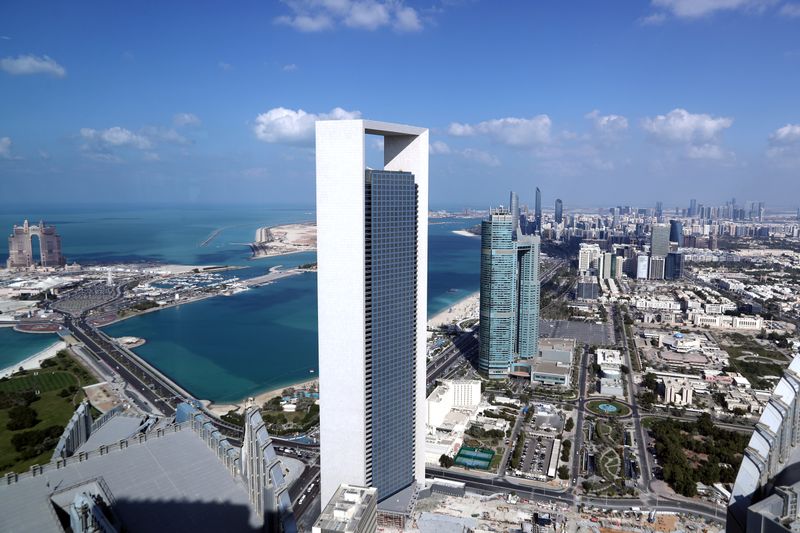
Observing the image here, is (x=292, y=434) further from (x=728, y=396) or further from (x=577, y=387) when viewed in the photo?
(x=728, y=396)

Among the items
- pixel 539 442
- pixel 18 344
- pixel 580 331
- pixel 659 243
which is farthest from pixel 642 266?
pixel 18 344

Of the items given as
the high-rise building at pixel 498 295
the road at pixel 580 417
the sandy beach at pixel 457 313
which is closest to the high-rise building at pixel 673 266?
the sandy beach at pixel 457 313

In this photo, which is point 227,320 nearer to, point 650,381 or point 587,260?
point 650,381

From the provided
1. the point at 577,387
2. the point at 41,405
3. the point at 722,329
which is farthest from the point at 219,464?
the point at 722,329

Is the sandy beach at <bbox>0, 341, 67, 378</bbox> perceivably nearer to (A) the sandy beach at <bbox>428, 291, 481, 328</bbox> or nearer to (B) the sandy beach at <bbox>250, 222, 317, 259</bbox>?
(A) the sandy beach at <bbox>428, 291, 481, 328</bbox>

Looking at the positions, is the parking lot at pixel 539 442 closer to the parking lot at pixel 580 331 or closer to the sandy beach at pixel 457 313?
the parking lot at pixel 580 331

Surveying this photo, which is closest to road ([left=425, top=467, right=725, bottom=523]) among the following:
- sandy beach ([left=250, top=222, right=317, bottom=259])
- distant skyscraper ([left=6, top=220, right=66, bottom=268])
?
distant skyscraper ([left=6, top=220, right=66, bottom=268])
